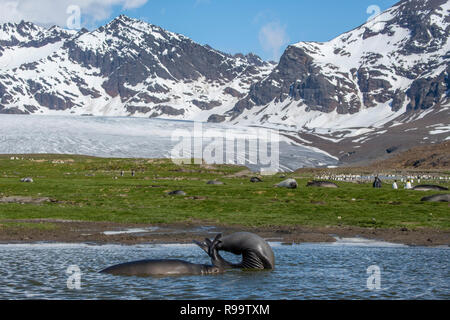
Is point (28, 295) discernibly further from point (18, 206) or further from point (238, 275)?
point (18, 206)

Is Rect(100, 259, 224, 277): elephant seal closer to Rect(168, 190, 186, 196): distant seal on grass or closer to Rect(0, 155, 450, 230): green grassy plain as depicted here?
Rect(0, 155, 450, 230): green grassy plain

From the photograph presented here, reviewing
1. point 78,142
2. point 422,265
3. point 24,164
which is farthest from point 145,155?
point 422,265

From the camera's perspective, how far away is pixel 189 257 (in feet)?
82.7

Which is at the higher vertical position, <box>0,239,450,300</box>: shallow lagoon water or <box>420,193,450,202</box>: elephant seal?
<box>420,193,450,202</box>: elephant seal

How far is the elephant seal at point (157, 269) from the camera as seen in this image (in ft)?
66.9

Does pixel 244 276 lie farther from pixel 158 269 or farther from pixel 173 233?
pixel 173 233

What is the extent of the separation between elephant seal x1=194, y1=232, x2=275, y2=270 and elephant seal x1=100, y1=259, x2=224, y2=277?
0.73m

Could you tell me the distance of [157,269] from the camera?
20.5 metres

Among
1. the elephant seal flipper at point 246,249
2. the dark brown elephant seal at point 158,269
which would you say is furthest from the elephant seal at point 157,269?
the elephant seal flipper at point 246,249

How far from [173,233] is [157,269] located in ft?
45.0

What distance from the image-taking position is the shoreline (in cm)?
3067

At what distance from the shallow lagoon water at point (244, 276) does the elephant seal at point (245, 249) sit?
14.5 inches

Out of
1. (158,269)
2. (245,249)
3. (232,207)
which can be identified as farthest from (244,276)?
(232,207)

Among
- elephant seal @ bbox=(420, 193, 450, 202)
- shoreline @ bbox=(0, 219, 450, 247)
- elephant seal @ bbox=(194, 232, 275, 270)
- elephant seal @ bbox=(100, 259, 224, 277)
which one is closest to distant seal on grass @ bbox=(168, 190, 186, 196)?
shoreline @ bbox=(0, 219, 450, 247)
